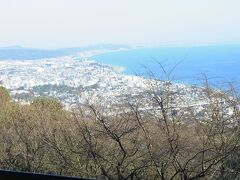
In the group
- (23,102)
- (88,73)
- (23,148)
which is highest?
(88,73)

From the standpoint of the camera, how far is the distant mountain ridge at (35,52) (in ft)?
29.7

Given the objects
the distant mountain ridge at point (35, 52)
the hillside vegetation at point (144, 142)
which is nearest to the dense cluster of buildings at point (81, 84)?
the hillside vegetation at point (144, 142)

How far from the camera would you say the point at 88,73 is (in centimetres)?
621

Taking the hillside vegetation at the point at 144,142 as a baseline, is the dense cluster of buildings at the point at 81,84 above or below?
above

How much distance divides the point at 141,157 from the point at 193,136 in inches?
23.2

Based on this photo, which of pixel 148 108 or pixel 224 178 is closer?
pixel 224 178

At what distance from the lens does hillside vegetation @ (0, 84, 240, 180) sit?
13.1ft

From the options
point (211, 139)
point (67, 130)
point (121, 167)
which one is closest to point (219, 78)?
point (211, 139)

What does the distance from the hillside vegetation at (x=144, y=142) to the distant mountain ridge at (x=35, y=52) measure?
13.0ft

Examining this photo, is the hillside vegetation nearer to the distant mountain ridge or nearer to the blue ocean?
the blue ocean

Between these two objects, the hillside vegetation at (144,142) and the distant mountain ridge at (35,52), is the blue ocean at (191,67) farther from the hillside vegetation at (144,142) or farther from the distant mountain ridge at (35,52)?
the distant mountain ridge at (35,52)

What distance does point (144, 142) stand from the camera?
441 cm

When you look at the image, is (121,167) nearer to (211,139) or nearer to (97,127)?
(97,127)

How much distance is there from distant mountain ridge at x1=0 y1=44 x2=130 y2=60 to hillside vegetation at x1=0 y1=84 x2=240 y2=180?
13.0 ft
